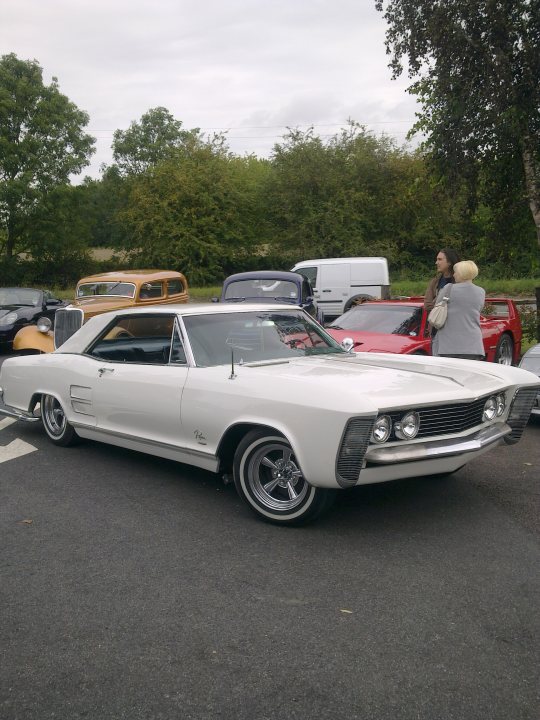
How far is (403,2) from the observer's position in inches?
454

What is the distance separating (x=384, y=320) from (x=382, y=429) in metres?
5.67

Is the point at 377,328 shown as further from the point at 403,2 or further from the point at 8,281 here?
the point at 8,281

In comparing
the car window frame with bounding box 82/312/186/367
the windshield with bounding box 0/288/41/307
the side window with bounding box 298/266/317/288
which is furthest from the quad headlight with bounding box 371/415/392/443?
the side window with bounding box 298/266/317/288

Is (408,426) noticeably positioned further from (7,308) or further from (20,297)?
(20,297)

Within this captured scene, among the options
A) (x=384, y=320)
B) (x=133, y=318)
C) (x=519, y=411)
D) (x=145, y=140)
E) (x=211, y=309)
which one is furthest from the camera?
(x=145, y=140)

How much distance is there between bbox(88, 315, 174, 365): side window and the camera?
543cm

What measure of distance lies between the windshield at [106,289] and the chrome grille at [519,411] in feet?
34.1

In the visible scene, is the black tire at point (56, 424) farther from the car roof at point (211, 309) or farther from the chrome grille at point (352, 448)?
the chrome grille at point (352, 448)

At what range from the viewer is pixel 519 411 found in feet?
16.1

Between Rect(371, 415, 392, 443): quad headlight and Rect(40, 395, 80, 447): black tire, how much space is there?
3203mm

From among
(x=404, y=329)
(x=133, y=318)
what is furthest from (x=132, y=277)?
(x=133, y=318)

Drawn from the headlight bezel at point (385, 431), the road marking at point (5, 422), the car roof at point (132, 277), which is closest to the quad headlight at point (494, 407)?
the headlight bezel at point (385, 431)

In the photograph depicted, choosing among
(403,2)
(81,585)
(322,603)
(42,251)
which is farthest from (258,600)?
(42,251)

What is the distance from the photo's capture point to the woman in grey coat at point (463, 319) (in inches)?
261
